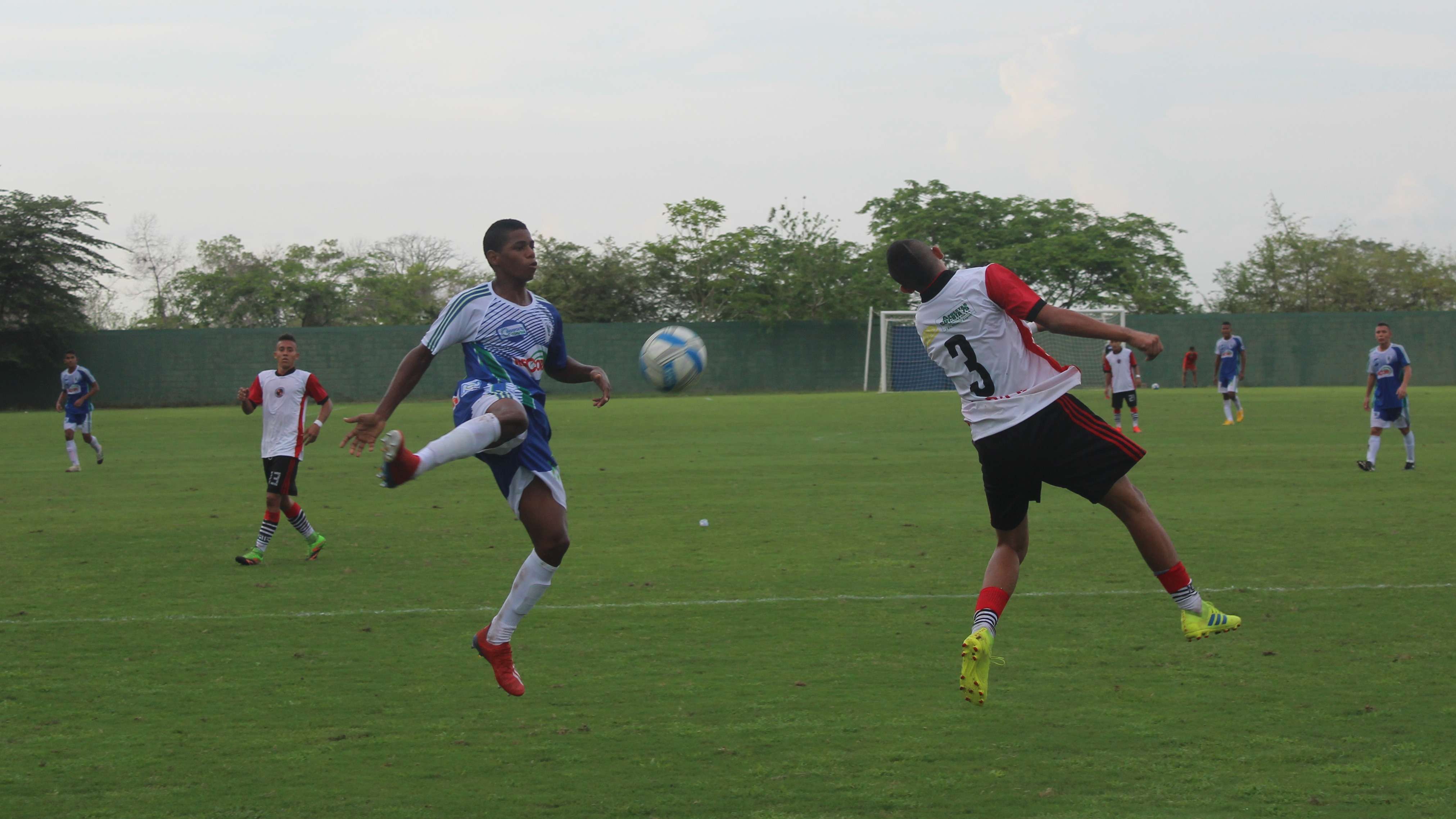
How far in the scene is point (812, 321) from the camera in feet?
180

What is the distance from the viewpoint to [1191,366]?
5131cm

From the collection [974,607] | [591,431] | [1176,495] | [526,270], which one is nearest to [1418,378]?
[591,431]

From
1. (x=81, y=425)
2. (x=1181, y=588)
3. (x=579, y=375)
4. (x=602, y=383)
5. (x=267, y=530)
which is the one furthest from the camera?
(x=81, y=425)

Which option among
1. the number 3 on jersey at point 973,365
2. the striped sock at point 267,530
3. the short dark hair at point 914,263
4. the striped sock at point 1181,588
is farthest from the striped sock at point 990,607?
the striped sock at point 267,530

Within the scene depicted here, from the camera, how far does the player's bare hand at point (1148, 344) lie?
5.63 metres

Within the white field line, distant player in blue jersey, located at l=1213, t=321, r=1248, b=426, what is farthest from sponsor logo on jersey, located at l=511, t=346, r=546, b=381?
distant player in blue jersey, located at l=1213, t=321, r=1248, b=426

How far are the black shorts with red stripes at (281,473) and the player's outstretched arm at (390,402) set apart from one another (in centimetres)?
579

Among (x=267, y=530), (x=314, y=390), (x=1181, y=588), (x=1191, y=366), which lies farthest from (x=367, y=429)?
(x=1191, y=366)

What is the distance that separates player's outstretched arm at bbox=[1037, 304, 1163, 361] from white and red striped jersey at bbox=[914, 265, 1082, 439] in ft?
0.79

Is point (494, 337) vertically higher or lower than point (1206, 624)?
higher

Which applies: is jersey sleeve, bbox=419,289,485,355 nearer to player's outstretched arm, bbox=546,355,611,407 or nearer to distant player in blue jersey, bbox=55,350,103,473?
player's outstretched arm, bbox=546,355,611,407

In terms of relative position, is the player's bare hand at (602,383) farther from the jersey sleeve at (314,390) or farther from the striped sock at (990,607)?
the jersey sleeve at (314,390)

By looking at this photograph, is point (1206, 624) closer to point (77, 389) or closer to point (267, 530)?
point (267, 530)

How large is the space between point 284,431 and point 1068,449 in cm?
850
